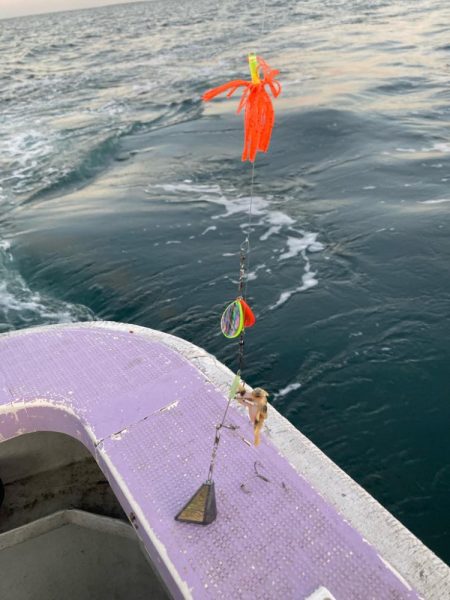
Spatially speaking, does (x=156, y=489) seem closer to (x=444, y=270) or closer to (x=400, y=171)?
(x=444, y=270)

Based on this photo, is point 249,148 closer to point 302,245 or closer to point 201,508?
point 201,508

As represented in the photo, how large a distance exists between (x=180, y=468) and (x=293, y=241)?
19.4 feet

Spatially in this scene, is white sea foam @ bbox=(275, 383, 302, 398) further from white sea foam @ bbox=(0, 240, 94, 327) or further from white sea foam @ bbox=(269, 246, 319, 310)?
white sea foam @ bbox=(0, 240, 94, 327)

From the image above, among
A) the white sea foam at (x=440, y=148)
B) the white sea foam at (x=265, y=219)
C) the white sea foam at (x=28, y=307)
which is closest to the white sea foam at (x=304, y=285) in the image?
the white sea foam at (x=265, y=219)

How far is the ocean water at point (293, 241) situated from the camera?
521 centimetres

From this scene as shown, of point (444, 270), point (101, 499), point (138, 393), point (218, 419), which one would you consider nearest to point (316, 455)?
point (218, 419)

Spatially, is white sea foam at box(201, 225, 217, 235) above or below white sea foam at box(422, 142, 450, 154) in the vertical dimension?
below

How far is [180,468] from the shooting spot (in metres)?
2.96

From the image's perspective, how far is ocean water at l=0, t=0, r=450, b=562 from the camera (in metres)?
5.21

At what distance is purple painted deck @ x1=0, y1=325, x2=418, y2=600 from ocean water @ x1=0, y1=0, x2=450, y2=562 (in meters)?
1.89

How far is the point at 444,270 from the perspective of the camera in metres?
7.11

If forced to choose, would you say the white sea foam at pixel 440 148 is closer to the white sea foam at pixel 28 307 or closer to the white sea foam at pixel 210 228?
the white sea foam at pixel 210 228

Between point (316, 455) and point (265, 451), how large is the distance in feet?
1.01

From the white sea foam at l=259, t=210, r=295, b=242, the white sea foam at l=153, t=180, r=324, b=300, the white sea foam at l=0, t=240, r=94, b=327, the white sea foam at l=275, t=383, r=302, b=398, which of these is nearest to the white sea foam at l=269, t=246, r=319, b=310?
the white sea foam at l=153, t=180, r=324, b=300
